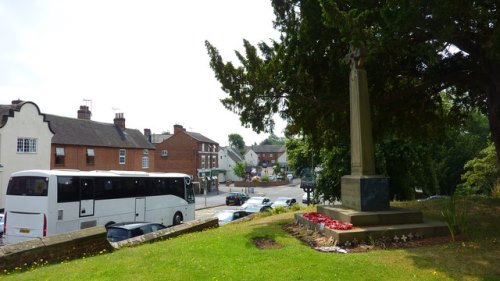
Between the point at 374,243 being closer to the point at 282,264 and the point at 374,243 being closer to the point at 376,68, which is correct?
the point at 282,264

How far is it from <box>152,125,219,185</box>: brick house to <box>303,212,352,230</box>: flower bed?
62.4m

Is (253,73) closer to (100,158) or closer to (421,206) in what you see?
(421,206)

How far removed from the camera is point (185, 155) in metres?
75.8

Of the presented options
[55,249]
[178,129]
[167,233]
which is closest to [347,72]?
[167,233]

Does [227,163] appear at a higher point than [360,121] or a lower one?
higher

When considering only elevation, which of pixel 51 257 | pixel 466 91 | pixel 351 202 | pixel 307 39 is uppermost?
pixel 307 39

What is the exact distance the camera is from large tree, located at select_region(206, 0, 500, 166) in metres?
11.3

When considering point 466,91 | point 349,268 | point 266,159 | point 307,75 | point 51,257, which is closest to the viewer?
point 349,268

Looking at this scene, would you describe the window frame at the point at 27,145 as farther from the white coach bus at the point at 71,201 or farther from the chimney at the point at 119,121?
the white coach bus at the point at 71,201

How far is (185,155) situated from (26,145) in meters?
39.7

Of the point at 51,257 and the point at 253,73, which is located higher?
the point at 253,73

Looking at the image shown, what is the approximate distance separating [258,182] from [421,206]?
2892 inches

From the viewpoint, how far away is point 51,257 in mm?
9812

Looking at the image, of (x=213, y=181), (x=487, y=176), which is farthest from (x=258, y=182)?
(x=487, y=176)
